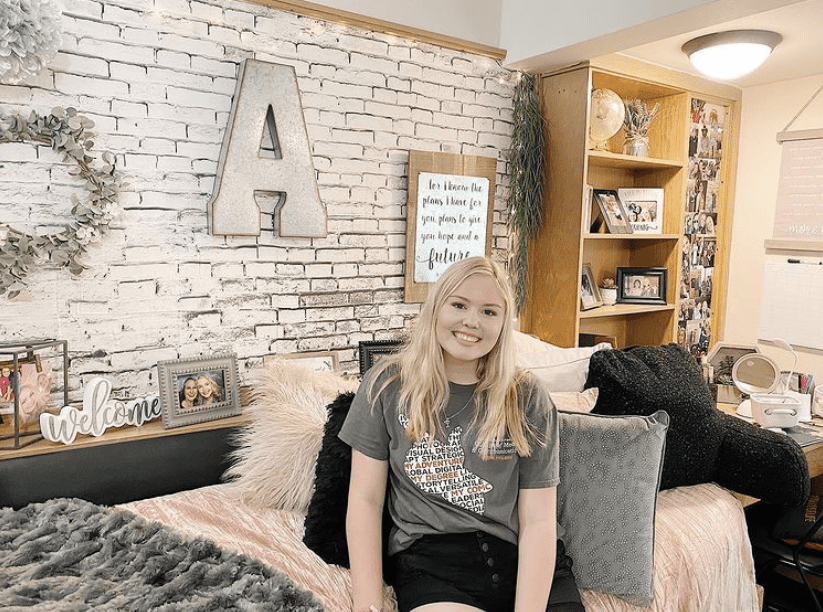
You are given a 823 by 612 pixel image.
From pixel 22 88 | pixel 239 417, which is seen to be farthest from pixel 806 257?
pixel 22 88

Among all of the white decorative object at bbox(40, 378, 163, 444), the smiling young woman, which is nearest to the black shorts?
the smiling young woman

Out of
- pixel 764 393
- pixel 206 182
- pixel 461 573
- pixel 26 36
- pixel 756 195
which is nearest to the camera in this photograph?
pixel 461 573

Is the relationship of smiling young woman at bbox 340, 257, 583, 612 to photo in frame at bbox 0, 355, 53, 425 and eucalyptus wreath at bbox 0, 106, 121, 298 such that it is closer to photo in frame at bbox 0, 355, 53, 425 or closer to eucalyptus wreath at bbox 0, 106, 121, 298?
photo in frame at bbox 0, 355, 53, 425

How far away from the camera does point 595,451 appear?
1755 mm

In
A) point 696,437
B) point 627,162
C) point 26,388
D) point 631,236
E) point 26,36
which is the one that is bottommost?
point 696,437

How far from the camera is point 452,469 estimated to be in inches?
61.4

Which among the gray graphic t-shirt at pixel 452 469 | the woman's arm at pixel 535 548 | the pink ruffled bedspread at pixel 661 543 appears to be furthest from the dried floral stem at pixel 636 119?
the woman's arm at pixel 535 548

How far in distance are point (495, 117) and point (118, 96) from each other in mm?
1643

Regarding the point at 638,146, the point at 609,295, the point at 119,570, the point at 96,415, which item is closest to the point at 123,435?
the point at 96,415

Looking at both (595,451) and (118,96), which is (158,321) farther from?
(595,451)

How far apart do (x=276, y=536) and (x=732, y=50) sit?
2530mm

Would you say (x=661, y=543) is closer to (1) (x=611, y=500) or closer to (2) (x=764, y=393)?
(1) (x=611, y=500)

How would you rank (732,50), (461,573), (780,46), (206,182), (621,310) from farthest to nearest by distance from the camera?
(621,310), (780,46), (732,50), (206,182), (461,573)

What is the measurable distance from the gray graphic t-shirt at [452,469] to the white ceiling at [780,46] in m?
1.86
